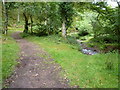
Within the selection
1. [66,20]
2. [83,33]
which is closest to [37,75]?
[66,20]

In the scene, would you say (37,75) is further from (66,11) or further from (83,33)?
(83,33)

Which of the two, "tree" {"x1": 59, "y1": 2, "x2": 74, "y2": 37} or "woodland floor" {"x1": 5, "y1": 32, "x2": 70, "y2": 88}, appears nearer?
"woodland floor" {"x1": 5, "y1": 32, "x2": 70, "y2": 88}

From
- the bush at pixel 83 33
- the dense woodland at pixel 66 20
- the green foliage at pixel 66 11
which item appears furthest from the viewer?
the bush at pixel 83 33

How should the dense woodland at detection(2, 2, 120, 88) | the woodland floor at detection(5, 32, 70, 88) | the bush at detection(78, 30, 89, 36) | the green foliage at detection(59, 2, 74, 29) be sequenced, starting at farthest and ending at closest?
the bush at detection(78, 30, 89, 36)
the green foliage at detection(59, 2, 74, 29)
the dense woodland at detection(2, 2, 120, 88)
the woodland floor at detection(5, 32, 70, 88)

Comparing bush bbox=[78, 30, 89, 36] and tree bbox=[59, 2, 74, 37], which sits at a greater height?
tree bbox=[59, 2, 74, 37]

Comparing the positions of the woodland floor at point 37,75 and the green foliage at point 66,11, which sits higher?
the green foliage at point 66,11

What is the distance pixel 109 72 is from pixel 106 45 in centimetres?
777

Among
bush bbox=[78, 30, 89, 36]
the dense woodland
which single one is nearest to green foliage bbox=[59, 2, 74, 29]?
the dense woodland

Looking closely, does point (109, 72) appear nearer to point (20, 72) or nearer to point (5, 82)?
point (20, 72)


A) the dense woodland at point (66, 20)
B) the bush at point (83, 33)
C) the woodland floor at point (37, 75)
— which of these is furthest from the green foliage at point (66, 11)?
the bush at point (83, 33)

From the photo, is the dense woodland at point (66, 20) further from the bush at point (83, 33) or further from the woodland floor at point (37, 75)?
the bush at point (83, 33)

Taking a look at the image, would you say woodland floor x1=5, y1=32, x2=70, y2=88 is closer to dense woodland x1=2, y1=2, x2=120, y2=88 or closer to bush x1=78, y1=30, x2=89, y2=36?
dense woodland x1=2, y1=2, x2=120, y2=88

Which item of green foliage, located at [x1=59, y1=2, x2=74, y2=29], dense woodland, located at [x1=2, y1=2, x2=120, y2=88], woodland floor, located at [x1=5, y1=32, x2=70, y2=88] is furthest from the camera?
green foliage, located at [x1=59, y1=2, x2=74, y2=29]

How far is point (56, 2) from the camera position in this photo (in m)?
15.6
